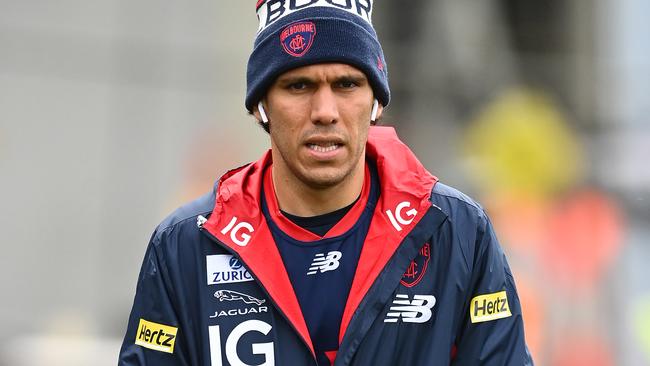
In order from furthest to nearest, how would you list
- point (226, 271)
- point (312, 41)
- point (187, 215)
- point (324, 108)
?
point (187, 215) → point (226, 271) → point (312, 41) → point (324, 108)

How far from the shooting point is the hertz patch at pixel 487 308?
4477mm

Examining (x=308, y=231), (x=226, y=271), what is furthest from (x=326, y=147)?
(x=226, y=271)

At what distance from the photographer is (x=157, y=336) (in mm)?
4578

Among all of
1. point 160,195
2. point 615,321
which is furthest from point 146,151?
point 615,321

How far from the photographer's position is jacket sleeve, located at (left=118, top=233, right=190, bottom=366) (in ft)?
15.0

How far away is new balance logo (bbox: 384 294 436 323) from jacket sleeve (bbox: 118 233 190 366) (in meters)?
0.74

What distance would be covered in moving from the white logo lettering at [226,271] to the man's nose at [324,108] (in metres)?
0.59

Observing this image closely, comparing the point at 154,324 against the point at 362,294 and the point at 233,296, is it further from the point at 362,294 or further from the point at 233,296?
the point at 362,294

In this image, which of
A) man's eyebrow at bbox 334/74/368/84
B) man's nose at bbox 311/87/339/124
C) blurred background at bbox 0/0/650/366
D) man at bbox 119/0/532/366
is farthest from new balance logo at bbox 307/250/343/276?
blurred background at bbox 0/0/650/366

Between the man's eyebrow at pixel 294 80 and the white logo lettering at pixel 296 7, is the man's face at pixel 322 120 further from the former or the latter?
the white logo lettering at pixel 296 7

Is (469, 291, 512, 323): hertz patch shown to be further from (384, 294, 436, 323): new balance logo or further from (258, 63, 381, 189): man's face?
(258, 63, 381, 189): man's face

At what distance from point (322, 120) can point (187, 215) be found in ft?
2.15

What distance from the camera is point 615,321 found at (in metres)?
9.55

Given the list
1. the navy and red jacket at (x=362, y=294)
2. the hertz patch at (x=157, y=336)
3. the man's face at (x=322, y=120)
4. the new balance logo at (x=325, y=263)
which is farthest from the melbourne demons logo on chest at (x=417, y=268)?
the hertz patch at (x=157, y=336)
